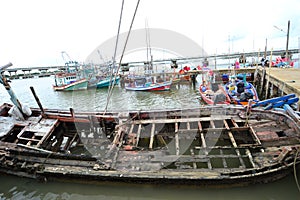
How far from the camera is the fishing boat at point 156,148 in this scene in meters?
3.99

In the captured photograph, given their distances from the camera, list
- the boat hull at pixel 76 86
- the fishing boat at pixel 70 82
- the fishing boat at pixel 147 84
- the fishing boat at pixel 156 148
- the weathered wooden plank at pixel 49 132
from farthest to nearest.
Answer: the fishing boat at pixel 70 82 → the boat hull at pixel 76 86 → the fishing boat at pixel 147 84 → the weathered wooden plank at pixel 49 132 → the fishing boat at pixel 156 148

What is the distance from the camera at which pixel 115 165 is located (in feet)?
14.5

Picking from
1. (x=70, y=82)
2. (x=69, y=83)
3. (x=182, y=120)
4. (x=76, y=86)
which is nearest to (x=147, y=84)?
(x=76, y=86)

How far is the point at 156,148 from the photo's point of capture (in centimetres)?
528

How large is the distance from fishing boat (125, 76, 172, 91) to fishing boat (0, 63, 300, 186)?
16.2 metres

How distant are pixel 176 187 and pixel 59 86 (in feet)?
111

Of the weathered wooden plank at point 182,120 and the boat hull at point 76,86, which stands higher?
the weathered wooden plank at point 182,120

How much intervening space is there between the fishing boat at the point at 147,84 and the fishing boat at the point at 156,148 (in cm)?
1616

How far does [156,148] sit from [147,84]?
Result: 59.8ft

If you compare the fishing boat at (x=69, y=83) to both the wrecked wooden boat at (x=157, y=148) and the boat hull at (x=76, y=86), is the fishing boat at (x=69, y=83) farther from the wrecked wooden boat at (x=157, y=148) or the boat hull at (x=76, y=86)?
the wrecked wooden boat at (x=157, y=148)

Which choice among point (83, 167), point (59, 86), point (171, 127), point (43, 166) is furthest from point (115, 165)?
point (59, 86)

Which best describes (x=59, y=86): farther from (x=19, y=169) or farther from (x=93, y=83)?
(x=19, y=169)

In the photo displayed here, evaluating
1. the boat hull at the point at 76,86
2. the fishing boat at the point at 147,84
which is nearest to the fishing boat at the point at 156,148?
the fishing boat at the point at 147,84

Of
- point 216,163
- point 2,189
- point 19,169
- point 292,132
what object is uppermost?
point 292,132
